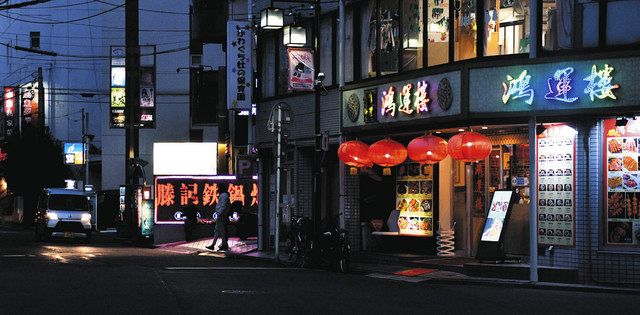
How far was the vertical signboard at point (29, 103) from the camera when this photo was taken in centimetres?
7212

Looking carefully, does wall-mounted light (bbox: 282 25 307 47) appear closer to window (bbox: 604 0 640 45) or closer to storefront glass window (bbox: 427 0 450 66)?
storefront glass window (bbox: 427 0 450 66)

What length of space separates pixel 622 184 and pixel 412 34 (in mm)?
7471

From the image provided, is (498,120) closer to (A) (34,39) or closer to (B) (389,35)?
(B) (389,35)

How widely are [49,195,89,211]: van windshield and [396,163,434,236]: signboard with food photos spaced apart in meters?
19.1

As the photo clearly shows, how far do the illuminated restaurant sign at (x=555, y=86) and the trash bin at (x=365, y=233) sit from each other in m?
6.77

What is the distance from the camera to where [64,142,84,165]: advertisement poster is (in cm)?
6412

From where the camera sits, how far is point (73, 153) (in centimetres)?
6419

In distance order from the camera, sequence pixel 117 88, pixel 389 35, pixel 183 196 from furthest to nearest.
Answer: pixel 117 88, pixel 183 196, pixel 389 35

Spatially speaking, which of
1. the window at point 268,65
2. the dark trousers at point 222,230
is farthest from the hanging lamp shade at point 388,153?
the dark trousers at point 222,230

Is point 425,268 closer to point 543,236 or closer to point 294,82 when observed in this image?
point 543,236

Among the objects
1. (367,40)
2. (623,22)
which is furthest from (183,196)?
(623,22)

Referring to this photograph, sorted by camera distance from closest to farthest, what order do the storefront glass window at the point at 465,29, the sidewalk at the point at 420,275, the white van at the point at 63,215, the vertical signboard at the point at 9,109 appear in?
1. the sidewalk at the point at 420,275
2. the storefront glass window at the point at 465,29
3. the white van at the point at 63,215
4. the vertical signboard at the point at 9,109

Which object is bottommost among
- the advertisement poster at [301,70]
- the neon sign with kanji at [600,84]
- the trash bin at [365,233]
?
the trash bin at [365,233]

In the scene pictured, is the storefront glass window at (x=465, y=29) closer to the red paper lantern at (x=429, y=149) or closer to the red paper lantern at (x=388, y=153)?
the red paper lantern at (x=429, y=149)
